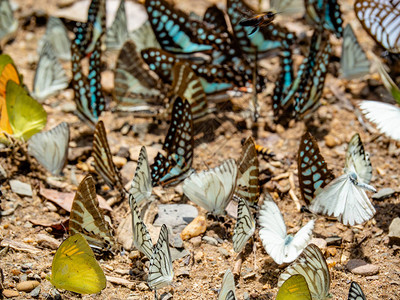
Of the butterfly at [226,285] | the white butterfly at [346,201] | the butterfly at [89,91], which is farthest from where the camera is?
the butterfly at [89,91]

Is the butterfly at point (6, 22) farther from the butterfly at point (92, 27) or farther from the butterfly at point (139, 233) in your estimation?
the butterfly at point (139, 233)

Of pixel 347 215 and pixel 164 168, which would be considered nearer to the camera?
pixel 347 215

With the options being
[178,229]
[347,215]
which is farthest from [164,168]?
[347,215]

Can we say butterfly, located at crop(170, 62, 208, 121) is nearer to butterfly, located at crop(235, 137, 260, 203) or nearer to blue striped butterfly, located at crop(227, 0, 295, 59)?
blue striped butterfly, located at crop(227, 0, 295, 59)

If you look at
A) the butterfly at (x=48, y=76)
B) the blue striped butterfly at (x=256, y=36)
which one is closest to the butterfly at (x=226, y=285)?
the blue striped butterfly at (x=256, y=36)

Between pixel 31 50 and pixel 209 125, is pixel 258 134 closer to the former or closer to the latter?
pixel 209 125

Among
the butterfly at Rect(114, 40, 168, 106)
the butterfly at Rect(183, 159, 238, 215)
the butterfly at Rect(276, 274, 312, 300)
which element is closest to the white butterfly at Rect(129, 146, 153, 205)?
the butterfly at Rect(183, 159, 238, 215)

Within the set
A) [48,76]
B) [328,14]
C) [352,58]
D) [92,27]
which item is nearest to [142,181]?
[48,76]
